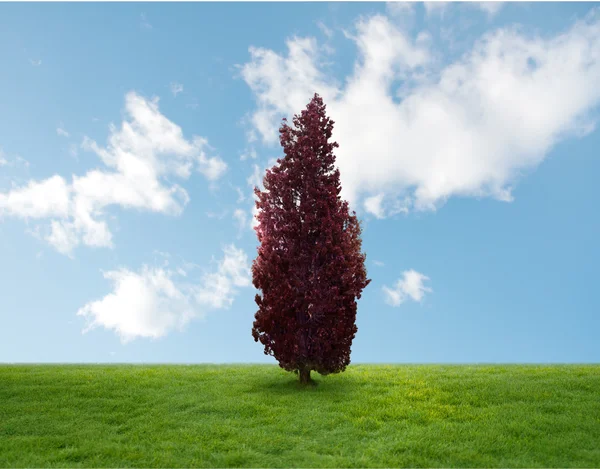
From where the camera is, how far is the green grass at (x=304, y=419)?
38.2ft

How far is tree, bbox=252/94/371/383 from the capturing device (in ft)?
57.7

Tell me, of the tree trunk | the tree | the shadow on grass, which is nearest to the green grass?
the shadow on grass

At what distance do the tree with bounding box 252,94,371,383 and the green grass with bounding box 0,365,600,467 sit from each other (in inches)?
59.4

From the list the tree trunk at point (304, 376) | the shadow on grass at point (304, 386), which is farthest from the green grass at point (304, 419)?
the tree trunk at point (304, 376)

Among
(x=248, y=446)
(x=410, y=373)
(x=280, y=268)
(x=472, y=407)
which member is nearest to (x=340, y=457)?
(x=248, y=446)

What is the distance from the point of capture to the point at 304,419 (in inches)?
545

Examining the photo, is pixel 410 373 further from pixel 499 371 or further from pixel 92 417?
pixel 92 417

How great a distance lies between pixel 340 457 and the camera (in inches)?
444

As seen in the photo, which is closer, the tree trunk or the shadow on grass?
the shadow on grass

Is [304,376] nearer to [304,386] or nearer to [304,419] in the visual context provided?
[304,386]

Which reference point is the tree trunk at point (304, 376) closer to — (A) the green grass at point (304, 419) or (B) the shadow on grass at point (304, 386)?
(B) the shadow on grass at point (304, 386)

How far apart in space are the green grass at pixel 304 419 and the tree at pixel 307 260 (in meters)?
1.51

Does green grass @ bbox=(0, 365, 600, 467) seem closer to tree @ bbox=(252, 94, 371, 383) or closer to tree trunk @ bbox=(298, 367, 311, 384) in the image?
tree trunk @ bbox=(298, 367, 311, 384)

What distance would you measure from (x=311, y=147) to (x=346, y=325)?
6474mm
